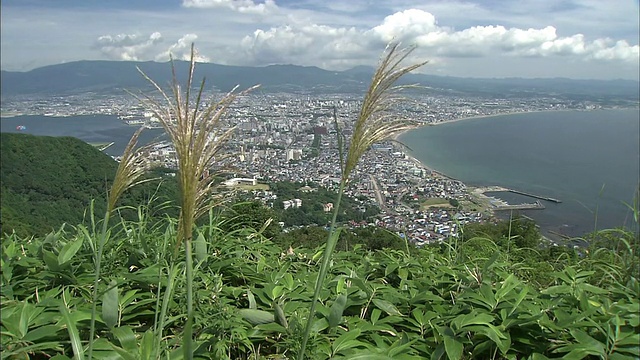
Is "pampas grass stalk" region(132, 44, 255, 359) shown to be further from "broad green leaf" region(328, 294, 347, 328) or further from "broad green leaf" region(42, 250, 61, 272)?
"broad green leaf" region(42, 250, 61, 272)

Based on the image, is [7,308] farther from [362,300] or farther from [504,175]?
[504,175]

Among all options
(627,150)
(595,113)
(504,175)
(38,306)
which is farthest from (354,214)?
(595,113)

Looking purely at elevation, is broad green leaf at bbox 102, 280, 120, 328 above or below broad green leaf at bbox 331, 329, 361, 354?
above

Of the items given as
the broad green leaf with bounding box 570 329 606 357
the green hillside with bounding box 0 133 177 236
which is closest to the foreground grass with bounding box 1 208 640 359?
the broad green leaf with bounding box 570 329 606 357

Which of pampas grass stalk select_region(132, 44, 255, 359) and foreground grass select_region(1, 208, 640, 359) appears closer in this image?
pampas grass stalk select_region(132, 44, 255, 359)

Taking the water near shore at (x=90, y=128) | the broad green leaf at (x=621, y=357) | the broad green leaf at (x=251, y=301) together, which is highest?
the water near shore at (x=90, y=128)

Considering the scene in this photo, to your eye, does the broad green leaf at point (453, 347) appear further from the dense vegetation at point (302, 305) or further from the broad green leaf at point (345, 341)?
the broad green leaf at point (345, 341)

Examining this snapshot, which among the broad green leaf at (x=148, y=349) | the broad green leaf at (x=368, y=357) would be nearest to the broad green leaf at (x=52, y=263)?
the broad green leaf at (x=148, y=349)
